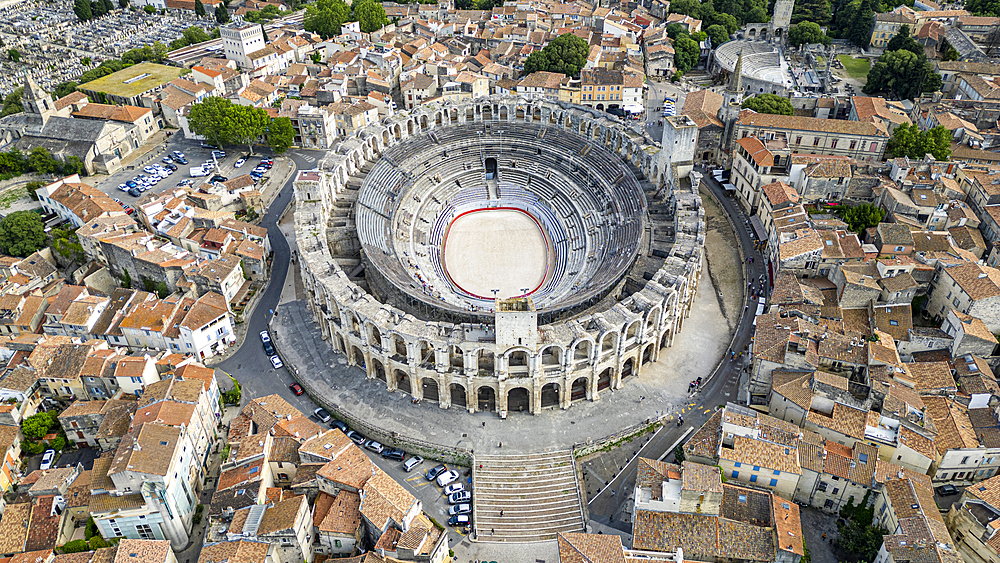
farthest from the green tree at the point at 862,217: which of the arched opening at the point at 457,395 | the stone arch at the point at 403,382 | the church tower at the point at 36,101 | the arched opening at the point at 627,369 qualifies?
the church tower at the point at 36,101

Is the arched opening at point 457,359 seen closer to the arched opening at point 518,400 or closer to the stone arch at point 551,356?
the arched opening at point 518,400

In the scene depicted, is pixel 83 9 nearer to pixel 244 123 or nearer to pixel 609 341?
pixel 244 123

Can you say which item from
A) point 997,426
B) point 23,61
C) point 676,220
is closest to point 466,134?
point 676,220

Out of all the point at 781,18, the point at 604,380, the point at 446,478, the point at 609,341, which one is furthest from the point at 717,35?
the point at 446,478

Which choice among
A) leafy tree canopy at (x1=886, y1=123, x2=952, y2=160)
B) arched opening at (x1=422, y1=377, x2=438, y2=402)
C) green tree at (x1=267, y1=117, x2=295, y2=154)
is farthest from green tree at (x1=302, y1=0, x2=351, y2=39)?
leafy tree canopy at (x1=886, y1=123, x2=952, y2=160)

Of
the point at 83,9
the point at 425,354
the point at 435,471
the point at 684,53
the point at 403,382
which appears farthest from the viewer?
the point at 83,9

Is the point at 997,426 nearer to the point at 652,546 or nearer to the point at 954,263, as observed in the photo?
the point at 954,263

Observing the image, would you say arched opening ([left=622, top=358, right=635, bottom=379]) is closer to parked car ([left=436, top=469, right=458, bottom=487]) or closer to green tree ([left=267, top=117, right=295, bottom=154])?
parked car ([left=436, top=469, right=458, bottom=487])
